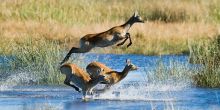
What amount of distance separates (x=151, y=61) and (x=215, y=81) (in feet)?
18.8

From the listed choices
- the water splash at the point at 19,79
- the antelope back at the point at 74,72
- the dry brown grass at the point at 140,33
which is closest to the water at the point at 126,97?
the water splash at the point at 19,79

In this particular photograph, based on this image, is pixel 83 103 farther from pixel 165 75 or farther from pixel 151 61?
pixel 151 61

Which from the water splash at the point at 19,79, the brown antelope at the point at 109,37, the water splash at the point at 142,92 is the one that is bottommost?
the water splash at the point at 142,92

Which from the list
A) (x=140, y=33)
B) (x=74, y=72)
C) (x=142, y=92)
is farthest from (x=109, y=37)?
(x=140, y=33)

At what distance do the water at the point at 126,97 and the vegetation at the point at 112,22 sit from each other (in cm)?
247

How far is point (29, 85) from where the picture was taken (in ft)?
60.1

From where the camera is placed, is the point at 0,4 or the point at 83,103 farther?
the point at 0,4

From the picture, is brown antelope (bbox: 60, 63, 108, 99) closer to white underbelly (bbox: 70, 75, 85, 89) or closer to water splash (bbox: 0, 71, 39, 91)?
white underbelly (bbox: 70, 75, 85, 89)

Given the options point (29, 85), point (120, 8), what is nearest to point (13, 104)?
point (29, 85)

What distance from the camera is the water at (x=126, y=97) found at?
15.2m

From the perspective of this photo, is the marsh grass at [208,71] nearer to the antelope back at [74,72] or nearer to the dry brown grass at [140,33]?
the antelope back at [74,72]

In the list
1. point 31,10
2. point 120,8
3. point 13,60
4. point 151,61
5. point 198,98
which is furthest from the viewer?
point 120,8

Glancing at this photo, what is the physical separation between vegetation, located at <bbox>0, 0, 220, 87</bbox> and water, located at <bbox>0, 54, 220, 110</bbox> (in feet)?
8.11

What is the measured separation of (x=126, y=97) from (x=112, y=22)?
14.9 meters
